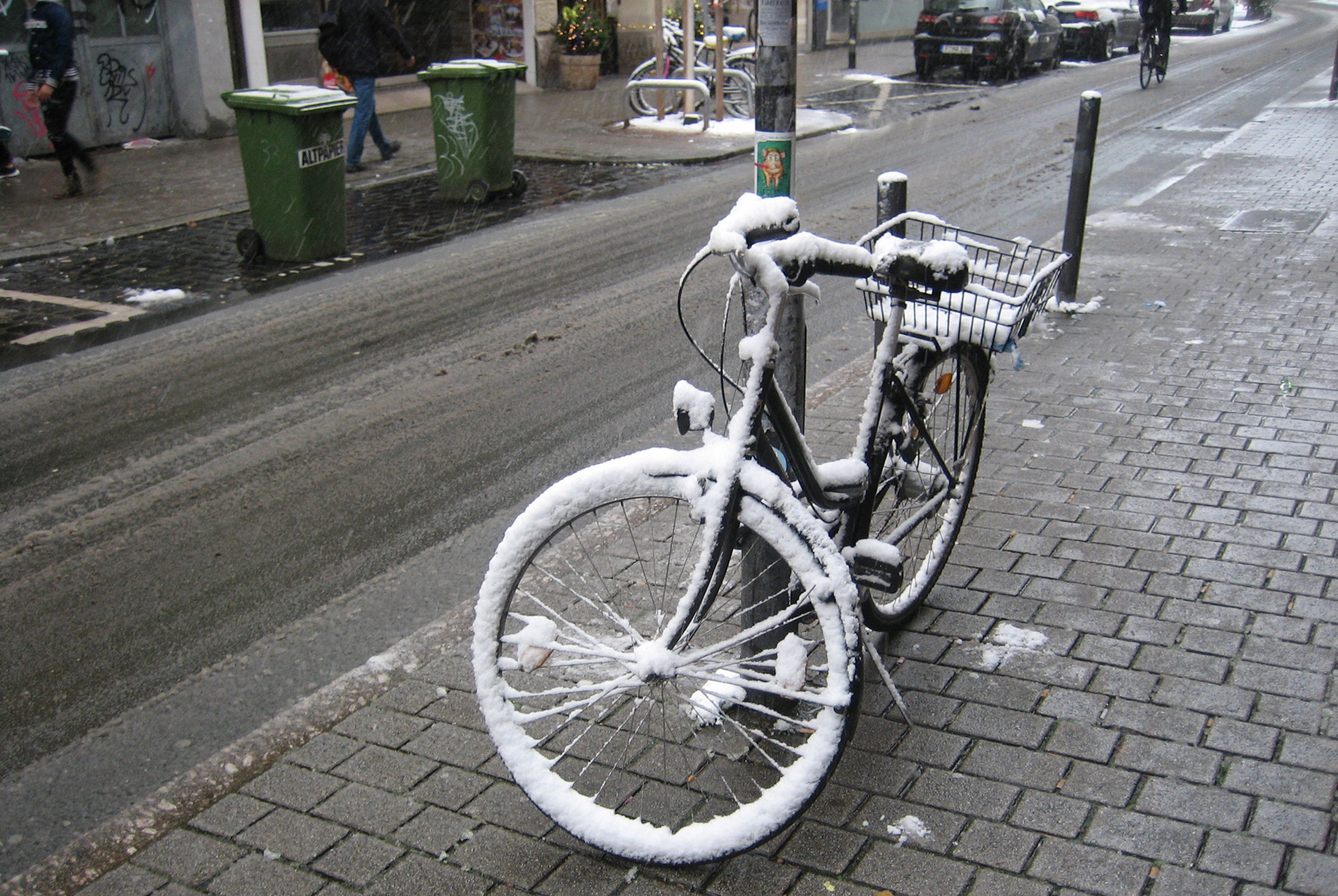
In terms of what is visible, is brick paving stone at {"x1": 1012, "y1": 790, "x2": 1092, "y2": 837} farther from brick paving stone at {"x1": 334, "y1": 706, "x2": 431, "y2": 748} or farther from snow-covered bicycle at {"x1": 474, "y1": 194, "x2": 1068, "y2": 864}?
brick paving stone at {"x1": 334, "y1": 706, "x2": 431, "y2": 748}

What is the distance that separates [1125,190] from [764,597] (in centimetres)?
977

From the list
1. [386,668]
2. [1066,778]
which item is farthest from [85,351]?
[1066,778]

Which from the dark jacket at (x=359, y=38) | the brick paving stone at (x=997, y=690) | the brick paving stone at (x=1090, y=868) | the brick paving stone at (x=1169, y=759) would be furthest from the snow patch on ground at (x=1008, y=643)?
the dark jacket at (x=359, y=38)

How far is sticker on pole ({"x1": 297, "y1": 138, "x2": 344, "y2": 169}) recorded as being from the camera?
9.54 meters

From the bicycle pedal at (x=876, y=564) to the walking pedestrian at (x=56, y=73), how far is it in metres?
10.9

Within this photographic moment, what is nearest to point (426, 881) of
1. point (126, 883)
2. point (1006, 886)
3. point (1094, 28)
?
point (126, 883)

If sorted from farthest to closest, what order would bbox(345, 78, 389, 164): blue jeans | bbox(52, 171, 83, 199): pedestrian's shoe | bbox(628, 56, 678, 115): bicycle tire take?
bbox(628, 56, 678, 115): bicycle tire, bbox(345, 78, 389, 164): blue jeans, bbox(52, 171, 83, 199): pedestrian's shoe

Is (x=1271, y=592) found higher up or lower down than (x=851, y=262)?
lower down

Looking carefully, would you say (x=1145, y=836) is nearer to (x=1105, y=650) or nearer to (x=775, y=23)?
(x=1105, y=650)

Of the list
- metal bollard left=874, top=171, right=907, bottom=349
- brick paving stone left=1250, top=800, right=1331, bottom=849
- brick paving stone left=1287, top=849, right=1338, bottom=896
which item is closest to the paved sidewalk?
metal bollard left=874, top=171, right=907, bottom=349

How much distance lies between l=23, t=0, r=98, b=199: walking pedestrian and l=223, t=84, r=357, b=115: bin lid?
301 centimetres

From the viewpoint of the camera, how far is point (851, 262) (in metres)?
2.93

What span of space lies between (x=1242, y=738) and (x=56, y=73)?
12002 millimetres

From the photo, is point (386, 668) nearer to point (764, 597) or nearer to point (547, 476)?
point (764, 597)
